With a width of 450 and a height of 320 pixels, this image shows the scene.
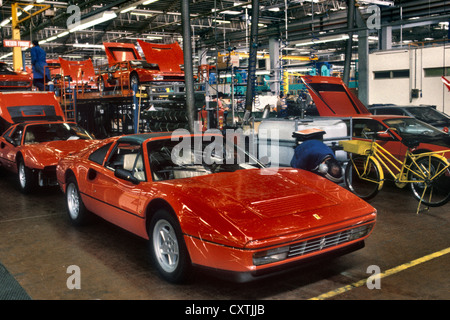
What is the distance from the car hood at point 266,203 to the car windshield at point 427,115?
253 inches

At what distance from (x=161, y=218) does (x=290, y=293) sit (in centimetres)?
123

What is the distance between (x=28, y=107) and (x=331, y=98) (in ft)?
24.6

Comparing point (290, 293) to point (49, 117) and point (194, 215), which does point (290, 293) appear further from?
point (49, 117)

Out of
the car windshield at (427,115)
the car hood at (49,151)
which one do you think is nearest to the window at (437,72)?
the car windshield at (427,115)

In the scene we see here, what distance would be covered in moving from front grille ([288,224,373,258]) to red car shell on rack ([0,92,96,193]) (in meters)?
5.31

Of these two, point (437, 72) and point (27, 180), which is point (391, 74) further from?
point (27, 180)

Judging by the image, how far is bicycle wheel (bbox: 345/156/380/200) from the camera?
6.59m

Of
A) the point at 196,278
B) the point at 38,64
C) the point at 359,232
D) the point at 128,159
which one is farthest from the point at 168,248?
the point at 38,64

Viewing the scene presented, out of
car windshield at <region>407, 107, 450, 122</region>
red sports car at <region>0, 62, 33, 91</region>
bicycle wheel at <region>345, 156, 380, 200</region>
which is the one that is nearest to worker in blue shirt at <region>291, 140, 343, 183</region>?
bicycle wheel at <region>345, 156, 380, 200</region>

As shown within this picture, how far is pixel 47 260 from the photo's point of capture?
436cm

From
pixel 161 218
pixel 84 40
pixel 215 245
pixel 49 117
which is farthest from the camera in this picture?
pixel 84 40

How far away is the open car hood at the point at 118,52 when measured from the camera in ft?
47.8

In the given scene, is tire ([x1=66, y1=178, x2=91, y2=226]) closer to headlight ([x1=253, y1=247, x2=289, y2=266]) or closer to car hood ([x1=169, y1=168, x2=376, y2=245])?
car hood ([x1=169, y1=168, x2=376, y2=245])
